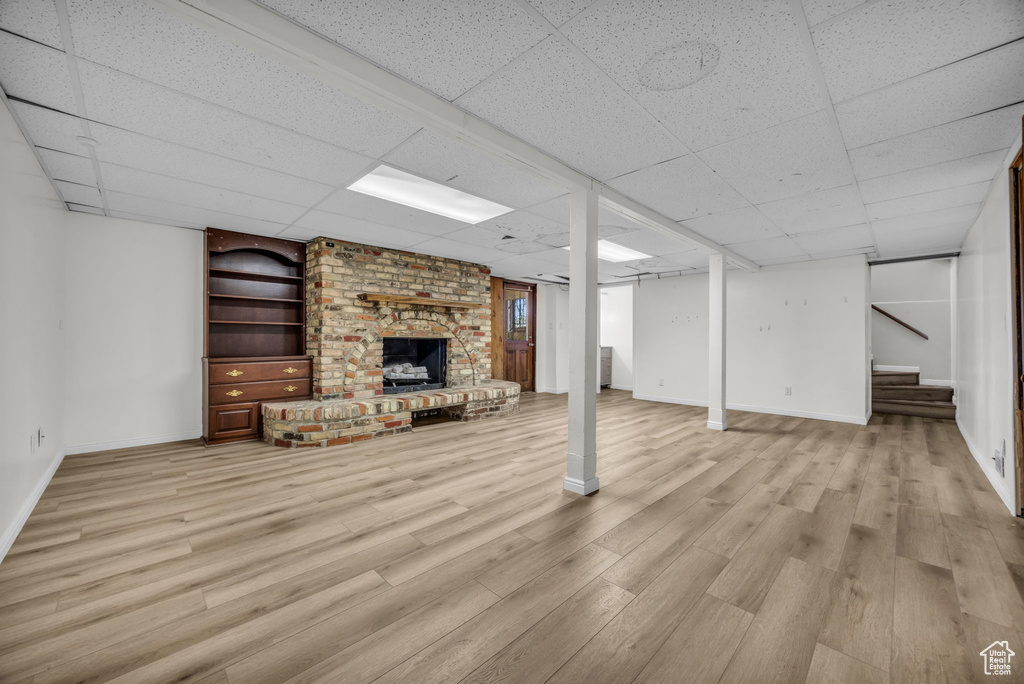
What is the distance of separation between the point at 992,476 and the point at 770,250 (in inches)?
122

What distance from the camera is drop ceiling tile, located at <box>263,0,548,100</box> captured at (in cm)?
153

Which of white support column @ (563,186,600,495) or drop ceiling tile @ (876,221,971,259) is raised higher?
drop ceiling tile @ (876,221,971,259)

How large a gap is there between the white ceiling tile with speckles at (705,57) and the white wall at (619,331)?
303 inches

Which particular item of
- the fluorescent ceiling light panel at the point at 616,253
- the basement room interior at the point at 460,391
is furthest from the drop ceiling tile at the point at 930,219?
the fluorescent ceiling light panel at the point at 616,253

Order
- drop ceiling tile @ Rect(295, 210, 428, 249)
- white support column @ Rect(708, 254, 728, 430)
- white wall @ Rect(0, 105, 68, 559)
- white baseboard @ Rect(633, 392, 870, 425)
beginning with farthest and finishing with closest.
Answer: white baseboard @ Rect(633, 392, 870, 425)
white support column @ Rect(708, 254, 728, 430)
drop ceiling tile @ Rect(295, 210, 428, 249)
white wall @ Rect(0, 105, 68, 559)

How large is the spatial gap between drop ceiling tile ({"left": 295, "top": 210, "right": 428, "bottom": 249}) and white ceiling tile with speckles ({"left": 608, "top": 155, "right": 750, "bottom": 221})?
2.39 metres

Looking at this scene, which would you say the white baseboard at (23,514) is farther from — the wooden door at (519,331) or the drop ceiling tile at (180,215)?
the wooden door at (519,331)

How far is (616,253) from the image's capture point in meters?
5.78

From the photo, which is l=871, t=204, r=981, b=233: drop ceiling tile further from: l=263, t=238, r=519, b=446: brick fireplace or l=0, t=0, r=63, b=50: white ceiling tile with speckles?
l=0, t=0, r=63, b=50: white ceiling tile with speckles

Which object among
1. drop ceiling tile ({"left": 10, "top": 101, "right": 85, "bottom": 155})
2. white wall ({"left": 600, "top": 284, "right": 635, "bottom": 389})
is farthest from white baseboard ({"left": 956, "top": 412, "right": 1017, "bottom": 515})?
drop ceiling tile ({"left": 10, "top": 101, "right": 85, "bottom": 155})

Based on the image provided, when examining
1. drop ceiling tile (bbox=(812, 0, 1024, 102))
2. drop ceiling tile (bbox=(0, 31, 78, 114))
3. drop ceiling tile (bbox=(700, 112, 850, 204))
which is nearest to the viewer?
drop ceiling tile (bbox=(812, 0, 1024, 102))

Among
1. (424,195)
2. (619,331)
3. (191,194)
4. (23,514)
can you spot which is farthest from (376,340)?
(619,331)

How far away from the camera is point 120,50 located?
5.70ft

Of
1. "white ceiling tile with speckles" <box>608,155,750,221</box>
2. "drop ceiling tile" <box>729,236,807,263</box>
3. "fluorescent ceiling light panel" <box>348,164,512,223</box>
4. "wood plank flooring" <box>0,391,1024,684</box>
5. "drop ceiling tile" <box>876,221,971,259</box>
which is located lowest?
"wood plank flooring" <box>0,391,1024,684</box>
